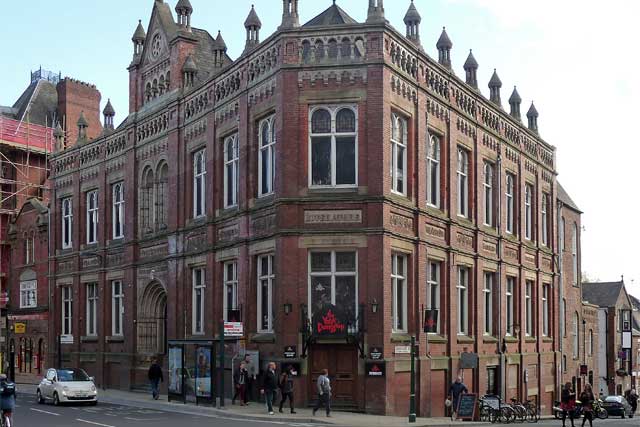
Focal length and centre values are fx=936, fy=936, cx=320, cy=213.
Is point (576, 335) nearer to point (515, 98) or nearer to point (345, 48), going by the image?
point (515, 98)

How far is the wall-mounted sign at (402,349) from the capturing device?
1255 inches

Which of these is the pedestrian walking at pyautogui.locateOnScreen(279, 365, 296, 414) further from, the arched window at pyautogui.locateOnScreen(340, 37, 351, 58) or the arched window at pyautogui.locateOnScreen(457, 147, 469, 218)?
the arched window at pyautogui.locateOnScreen(457, 147, 469, 218)

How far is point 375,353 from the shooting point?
31016 mm

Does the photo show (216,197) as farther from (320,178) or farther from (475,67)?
(475,67)

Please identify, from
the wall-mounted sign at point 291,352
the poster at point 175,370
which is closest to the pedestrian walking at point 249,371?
the wall-mounted sign at point 291,352

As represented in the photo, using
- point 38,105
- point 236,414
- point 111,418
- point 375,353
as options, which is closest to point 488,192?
point 375,353

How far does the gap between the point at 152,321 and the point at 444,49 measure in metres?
18.4

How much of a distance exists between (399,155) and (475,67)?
10513 mm

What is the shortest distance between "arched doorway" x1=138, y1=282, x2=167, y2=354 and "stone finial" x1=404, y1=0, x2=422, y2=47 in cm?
1697

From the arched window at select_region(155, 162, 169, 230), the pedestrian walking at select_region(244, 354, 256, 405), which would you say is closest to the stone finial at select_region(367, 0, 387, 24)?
the pedestrian walking at select_region(244, 354, 256, 405)

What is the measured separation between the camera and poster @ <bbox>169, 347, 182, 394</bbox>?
35.1 meters

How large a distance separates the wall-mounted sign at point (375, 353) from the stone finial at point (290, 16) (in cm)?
1137

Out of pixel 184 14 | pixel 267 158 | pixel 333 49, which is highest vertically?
pixel 184 14

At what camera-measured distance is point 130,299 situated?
44.8 meters
